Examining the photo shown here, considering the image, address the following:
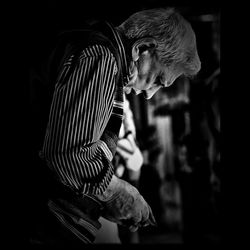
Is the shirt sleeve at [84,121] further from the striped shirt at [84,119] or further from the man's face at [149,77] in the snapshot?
the man's face at [149,77]

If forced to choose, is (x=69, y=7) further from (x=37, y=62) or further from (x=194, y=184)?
(x=194, y=184)

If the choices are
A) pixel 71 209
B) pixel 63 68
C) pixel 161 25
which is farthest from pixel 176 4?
pixel 71 209

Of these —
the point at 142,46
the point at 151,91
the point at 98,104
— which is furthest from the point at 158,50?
the point at 98,104

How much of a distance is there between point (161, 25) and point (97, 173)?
2.24 feet

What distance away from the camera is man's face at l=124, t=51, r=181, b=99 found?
5.76ft

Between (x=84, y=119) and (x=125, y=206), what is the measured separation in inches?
17.0

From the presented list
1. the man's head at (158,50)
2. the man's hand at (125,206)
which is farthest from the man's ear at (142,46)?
the man's hand at (125,206)

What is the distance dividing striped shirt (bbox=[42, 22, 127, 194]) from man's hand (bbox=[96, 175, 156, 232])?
0.10 metres

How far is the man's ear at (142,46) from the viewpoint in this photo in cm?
174

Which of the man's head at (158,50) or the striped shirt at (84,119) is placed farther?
the man's head at (158,50)

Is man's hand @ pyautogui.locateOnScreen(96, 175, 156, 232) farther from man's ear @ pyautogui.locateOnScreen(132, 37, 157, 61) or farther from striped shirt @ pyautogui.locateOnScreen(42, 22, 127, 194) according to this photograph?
man's ear @ pyautogui.locateOnScreen(132, 37, 157, 61)

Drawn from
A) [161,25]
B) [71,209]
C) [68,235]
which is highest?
[161,25]

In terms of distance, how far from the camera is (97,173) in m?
1.63

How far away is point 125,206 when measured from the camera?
177cm
